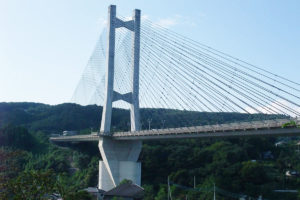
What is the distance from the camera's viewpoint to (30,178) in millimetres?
11711

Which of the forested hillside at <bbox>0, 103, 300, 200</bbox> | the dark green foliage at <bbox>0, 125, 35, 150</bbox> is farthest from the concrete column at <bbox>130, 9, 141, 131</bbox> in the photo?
the dark green foliage at <bbox>0, 125, 35, 150</bbox>

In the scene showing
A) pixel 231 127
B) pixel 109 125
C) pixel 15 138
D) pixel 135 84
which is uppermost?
pixel 135 84

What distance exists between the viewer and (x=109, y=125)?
120 ft

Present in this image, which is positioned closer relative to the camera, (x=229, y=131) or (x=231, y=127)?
(x=231, y=127)

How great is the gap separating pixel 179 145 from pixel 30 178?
137 ft

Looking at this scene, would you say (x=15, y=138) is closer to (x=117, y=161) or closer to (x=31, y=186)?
(x=117, y=161)

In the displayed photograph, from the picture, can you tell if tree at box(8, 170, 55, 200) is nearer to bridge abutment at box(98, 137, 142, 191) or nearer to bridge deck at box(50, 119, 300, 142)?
bridge deck at box(50, 119, 300, 142)

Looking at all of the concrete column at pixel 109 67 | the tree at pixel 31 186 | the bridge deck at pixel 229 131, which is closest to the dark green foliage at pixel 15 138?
the concrete column at pixel 109 67

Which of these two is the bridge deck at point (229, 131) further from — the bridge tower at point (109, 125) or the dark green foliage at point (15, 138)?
the dark green foliage at point (15, 138)

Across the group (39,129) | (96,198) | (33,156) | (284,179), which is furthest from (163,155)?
(39,129)

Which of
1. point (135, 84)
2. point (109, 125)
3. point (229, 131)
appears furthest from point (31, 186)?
point (109, 125)

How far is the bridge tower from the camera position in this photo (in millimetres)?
34781

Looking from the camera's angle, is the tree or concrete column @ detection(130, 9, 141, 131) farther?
concrete column @ detection(130, 9, 141, 131)

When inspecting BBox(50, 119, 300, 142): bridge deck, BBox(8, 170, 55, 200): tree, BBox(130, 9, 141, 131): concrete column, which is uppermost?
BBox(130, 9, 141, 131): concrete column
